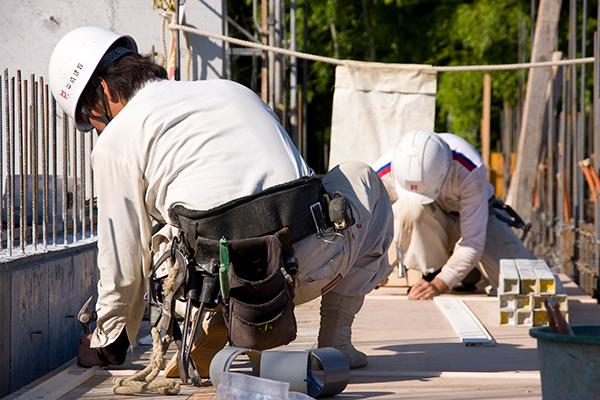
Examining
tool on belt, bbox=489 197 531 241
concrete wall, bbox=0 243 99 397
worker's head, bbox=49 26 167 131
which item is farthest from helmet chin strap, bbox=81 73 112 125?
tool on belt, bbox=489 197 531 241

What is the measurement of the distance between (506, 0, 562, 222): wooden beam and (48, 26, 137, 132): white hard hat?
5.74 metres

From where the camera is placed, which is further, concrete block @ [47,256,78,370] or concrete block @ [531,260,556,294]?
concrete block @ [531,260,556,294]

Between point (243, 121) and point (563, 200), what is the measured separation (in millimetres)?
6244

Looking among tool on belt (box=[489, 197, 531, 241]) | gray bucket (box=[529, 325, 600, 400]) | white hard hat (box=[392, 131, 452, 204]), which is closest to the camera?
gray bucket (box=[529, 325, 600, 400])

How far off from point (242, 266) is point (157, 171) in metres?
0.43

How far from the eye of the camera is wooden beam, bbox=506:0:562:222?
23.6ft

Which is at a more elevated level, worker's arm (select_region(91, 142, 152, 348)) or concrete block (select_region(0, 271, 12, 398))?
worker's arm (select_region(91, 142, 152, 348))

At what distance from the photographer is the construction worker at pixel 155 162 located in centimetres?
228

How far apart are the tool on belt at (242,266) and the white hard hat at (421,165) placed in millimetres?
2013

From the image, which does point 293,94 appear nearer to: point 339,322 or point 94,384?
point 339,322

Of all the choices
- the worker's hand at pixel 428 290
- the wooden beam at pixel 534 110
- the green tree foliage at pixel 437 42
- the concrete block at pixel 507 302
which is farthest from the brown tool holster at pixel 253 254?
the green tree foliage at pixel 437 42

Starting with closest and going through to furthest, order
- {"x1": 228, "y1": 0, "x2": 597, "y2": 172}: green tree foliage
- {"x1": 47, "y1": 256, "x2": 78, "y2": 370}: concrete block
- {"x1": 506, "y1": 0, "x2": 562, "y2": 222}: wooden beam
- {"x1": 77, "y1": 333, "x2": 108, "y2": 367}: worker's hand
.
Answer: {"x1": 77, "y1": 333, "x2": 108, "y2": 367}: worker's hand → {"x1": 47, "y1": 256, "x2": 78, "y2": 370}: concrete block → {"x1": 506, "y1": 0, "x2": 562, "y2": 222}: wooden beam → {"x1": 228, "y1": 0, "x2": 597, "y2": 172}: green tree foliage

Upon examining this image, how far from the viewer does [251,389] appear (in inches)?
80.8

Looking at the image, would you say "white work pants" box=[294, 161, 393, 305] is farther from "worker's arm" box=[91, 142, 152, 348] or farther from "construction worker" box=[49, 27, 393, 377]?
"worker's arm" box=[91, 142, 152, 348]
